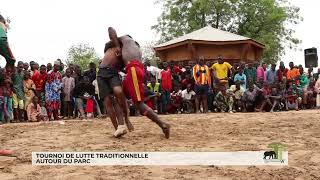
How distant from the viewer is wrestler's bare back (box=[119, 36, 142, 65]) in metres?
5.93

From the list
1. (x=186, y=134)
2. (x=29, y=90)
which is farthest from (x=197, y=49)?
(x=186, y=134)

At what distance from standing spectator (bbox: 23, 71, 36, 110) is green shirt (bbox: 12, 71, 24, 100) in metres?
0.09

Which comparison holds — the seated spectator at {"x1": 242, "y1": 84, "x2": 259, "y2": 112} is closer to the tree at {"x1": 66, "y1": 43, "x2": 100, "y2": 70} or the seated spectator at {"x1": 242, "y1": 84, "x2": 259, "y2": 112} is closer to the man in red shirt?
the man in red shirt

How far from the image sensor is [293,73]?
1423cm

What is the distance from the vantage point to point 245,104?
41.5 ft

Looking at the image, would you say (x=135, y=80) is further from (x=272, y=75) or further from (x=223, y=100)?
(x=272, y=75)

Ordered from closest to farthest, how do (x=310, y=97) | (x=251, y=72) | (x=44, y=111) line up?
(x=44, y=111)
(x=251, y=72)
(x=310, y=97)

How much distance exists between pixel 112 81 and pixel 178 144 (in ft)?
4.00

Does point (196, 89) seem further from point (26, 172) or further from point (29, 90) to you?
point (26, 172)

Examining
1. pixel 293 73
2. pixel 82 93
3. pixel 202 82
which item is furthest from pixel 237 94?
pixel 82 93

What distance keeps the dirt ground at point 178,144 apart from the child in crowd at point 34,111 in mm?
3573

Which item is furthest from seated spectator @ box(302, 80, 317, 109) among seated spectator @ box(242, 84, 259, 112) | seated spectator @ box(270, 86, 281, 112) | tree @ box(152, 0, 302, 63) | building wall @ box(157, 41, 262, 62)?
tree @ box(152, 0, 302, 63)

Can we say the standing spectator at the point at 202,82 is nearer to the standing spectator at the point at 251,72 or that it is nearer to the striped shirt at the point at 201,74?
the striped shirt at the point at 201,74

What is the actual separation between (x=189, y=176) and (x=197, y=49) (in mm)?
16018
